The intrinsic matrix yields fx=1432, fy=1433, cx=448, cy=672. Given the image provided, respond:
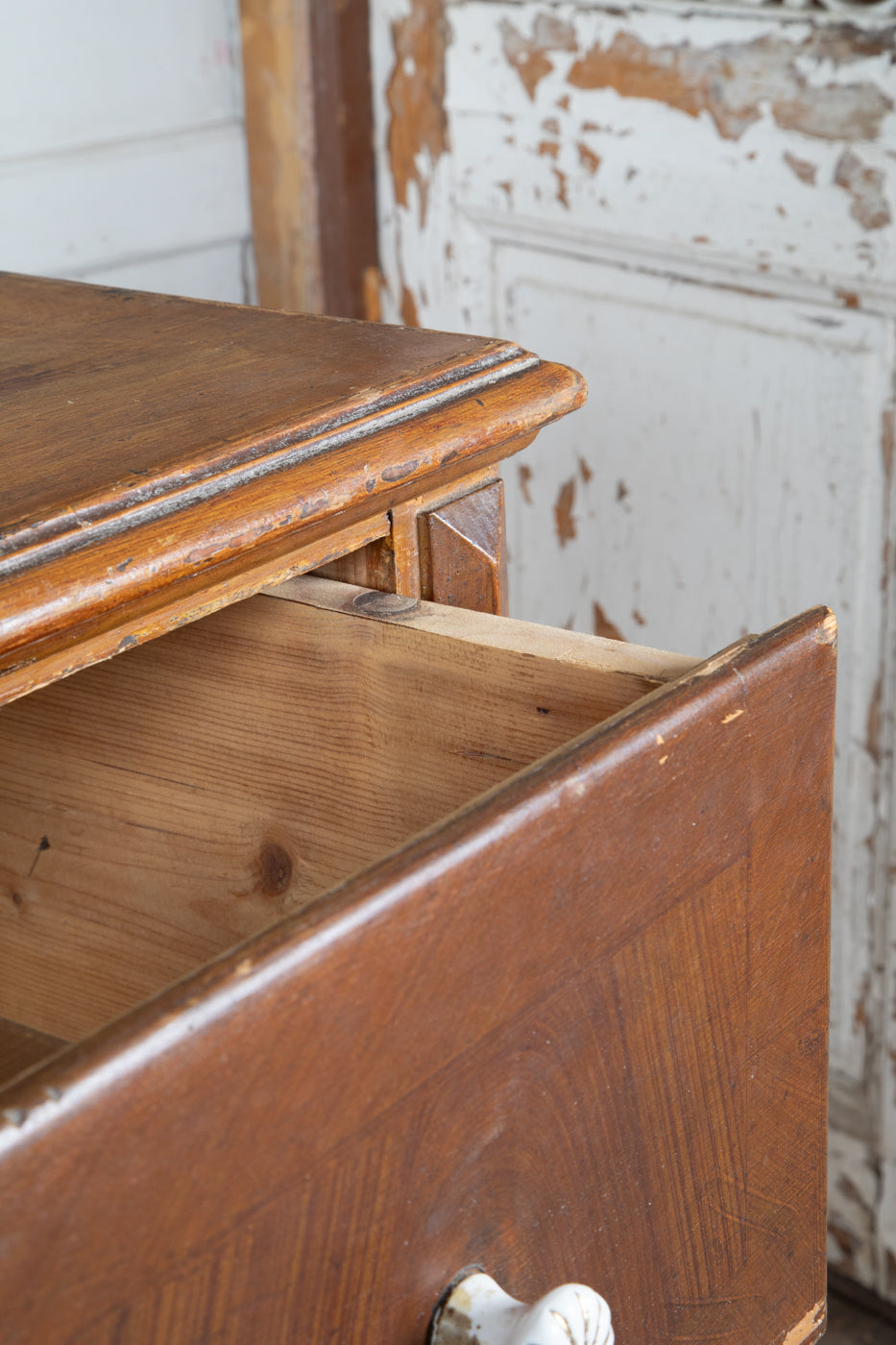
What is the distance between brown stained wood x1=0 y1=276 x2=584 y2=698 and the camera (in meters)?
0.42

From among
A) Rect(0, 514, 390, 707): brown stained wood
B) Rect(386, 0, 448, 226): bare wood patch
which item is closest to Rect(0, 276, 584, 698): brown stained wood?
Rect(0, 514, 390, 707): brown stained wood

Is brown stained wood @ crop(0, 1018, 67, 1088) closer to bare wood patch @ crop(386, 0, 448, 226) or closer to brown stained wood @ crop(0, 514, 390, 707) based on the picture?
brown stained wood @ crop(0, 514, 390, 707)

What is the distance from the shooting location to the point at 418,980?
351mm

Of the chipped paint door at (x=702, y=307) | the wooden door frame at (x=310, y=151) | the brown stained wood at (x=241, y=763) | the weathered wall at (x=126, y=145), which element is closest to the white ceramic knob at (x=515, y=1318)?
the brown stained wood at (x=241, y=763)

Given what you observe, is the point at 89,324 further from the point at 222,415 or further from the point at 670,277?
the point at 670,277

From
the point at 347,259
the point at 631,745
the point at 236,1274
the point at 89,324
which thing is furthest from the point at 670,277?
the point at 236,1274

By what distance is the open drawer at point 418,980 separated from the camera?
306 millimetres

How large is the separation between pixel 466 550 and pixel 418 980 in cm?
27

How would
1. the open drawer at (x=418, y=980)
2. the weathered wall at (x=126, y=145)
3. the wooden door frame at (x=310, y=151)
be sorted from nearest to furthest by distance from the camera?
1. the open drawer at (x=418, y=980)
2. the weathered wall at (x=126, y=145)
3. the wooden door frame at (x=310, y=151)

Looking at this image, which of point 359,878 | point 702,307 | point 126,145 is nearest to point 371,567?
point 359,878

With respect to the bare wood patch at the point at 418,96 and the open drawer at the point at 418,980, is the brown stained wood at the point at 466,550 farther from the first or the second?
the bare wood patch at the point at 418,96

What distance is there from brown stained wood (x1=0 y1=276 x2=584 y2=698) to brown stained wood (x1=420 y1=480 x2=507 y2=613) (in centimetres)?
1

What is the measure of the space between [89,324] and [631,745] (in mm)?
361

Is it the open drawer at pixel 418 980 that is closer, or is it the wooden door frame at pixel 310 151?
the open drawer at pixel 418 980
